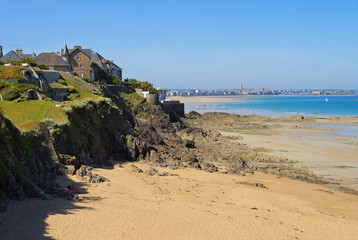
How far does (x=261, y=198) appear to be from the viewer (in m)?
20.7

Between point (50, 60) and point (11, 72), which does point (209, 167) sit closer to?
point (11, 72)

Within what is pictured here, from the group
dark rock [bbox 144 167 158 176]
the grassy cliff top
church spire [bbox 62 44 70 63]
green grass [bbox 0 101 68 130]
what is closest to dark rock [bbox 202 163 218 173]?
dark rock [bbox 144 167 158 176]

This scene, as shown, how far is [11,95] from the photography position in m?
27.2

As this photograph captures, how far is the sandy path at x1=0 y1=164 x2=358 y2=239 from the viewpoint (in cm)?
1306

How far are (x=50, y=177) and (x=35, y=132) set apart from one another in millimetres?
2801

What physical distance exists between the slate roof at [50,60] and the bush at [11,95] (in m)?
16.6

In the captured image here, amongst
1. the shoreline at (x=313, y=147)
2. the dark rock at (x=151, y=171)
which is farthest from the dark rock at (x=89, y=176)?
the shoreline at (x=313, y=147)

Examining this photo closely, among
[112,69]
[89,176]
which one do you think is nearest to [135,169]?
[89,176]

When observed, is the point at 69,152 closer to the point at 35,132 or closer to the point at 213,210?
the point at 35,132

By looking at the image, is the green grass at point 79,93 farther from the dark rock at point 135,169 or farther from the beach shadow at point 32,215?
the beach shadow at point 32,215

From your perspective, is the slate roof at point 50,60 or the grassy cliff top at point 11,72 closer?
the grassy cliff top at point 11,72

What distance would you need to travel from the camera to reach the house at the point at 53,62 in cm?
4356

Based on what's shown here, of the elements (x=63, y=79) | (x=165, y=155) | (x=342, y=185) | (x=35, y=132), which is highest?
(x=63, y=79)

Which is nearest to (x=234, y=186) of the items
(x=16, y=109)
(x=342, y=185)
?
(x=342, y=185)
